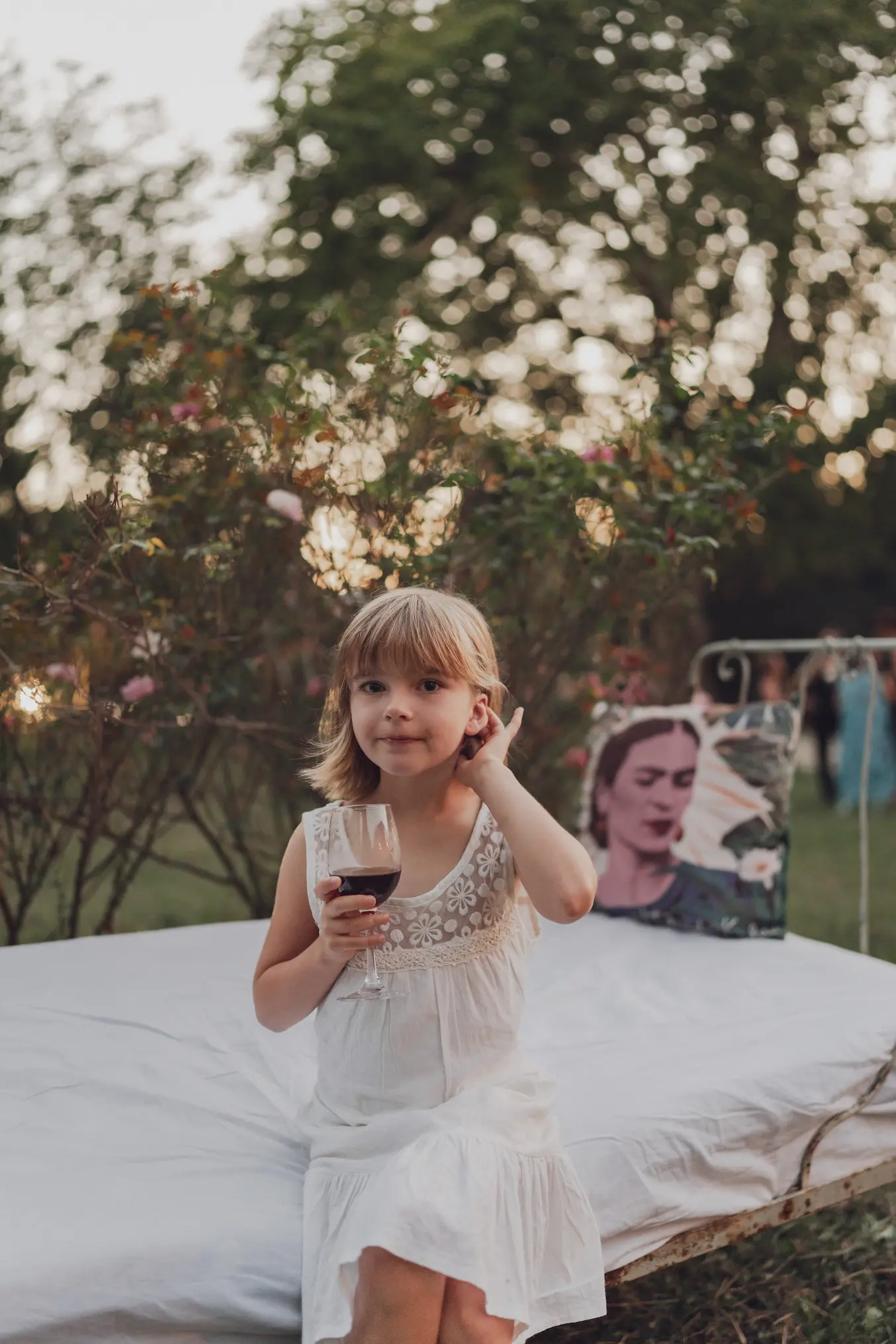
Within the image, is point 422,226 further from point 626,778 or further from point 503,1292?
point 503,1292

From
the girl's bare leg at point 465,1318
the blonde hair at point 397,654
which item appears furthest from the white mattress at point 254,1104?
the blonde hair at point 397,654

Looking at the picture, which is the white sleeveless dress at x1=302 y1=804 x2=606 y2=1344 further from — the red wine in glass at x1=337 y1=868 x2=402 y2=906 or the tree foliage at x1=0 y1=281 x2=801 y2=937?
the tree foliage at x1=0 y1=281 x2=801 y2=937

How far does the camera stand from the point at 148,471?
3.56 meters

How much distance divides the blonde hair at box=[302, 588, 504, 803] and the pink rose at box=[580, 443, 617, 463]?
1642 mm

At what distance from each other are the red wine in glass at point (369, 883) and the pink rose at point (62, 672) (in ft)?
6.67

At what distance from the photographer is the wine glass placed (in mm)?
1712

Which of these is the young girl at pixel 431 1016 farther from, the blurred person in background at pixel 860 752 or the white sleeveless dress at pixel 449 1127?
the blurred person in background at pixel 860 752

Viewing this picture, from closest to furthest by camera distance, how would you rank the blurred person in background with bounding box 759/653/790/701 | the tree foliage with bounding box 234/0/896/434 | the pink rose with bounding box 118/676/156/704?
the pink rose with bounding box 118/676/156/704 < the blurred person in background with bounding box 759/653/790/701 < the tree foliage with bounding box 234/0/896/434

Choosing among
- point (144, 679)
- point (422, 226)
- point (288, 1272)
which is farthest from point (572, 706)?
point (422, 226)

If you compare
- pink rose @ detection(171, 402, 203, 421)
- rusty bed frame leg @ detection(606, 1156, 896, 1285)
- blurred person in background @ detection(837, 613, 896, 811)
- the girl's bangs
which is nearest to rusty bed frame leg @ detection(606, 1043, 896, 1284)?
rusty bed frame leg @ detection(606, 1156, 896, 1285)

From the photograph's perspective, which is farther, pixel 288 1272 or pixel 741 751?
pixel 741 751

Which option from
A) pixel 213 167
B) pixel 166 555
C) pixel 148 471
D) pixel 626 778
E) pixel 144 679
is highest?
pixel 213 167

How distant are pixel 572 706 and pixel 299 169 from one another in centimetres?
624

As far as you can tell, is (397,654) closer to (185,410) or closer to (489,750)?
(489,750)
